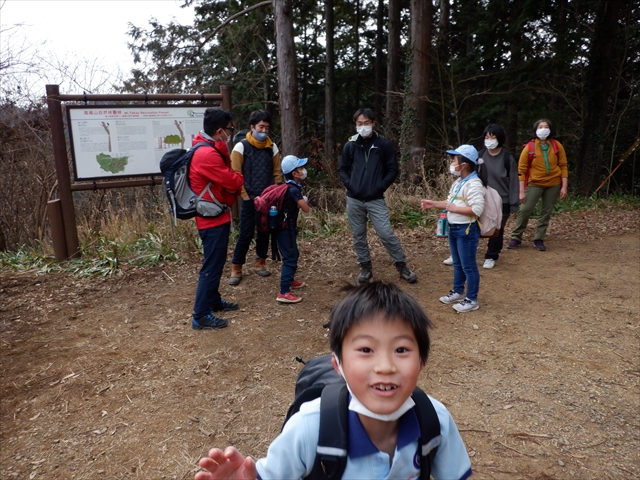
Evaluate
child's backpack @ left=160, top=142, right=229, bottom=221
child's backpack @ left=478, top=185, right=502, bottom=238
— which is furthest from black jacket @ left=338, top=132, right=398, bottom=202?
child's backpack @ left=160, top=142, right=229, bottom=221

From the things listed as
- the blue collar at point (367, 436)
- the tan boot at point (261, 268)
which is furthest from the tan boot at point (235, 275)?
the blue collar at point (367, 436)

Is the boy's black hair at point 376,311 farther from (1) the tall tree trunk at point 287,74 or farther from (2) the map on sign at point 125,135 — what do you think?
(1) the tall tree trunk at point 287,74

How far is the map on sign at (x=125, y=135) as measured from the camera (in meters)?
6.15

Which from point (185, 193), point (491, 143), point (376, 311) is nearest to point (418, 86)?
point (491, 143)

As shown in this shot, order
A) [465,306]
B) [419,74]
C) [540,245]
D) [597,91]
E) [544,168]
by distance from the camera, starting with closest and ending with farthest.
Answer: [465,306] → [544,168] → [540,245] → [419,74] → [597,91]

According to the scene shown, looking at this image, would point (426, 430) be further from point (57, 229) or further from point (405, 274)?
point (57, 229)

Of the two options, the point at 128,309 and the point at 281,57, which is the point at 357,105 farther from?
the point at 128,309

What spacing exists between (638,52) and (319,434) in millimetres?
14824

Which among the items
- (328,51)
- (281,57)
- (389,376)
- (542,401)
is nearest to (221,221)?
(542,401)

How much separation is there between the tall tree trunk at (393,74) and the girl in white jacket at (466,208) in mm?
8305

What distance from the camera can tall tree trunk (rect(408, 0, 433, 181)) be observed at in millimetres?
10266

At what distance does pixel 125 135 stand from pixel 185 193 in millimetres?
2851

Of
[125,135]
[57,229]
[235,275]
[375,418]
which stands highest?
[125,135]

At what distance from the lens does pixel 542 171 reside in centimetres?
651
